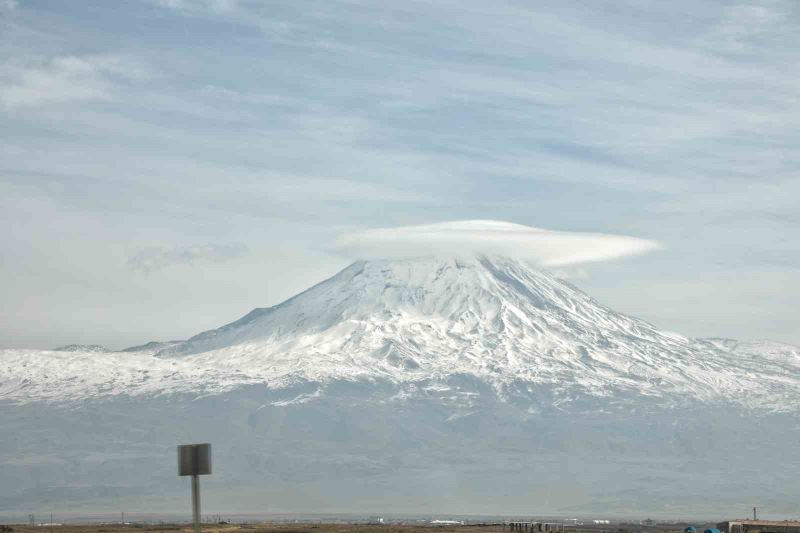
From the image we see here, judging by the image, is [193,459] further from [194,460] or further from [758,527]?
[758,527]

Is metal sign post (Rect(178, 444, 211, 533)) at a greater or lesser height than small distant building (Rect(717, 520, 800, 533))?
greater

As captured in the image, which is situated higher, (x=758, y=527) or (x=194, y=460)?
(x=194, y=460)

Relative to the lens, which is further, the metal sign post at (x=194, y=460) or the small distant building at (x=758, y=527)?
the small distant building at (x=758, y=527)

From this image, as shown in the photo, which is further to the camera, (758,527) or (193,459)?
(758,527)

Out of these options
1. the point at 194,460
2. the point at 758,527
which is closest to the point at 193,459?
the point at 194,460

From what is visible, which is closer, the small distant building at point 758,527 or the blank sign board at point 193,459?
the blank sign board at point 193,459

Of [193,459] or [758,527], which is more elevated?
[193,459]

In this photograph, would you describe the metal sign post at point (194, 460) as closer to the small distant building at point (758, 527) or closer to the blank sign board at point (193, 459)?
the blank sign board at point (193, 459)

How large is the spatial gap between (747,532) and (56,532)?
68.0 meters

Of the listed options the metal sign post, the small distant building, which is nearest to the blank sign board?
the metal sign post

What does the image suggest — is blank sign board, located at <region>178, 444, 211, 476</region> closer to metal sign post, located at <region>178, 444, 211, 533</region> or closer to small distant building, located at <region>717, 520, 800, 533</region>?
metal sign post, located at <region>178, 444, 211, 533</region>

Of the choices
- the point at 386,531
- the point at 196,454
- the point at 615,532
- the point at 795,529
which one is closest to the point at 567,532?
the point at 615,532

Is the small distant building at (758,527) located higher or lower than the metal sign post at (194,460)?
lower

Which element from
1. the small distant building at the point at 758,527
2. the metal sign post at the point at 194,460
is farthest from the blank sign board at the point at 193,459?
the small distant building at the point at 758,527
